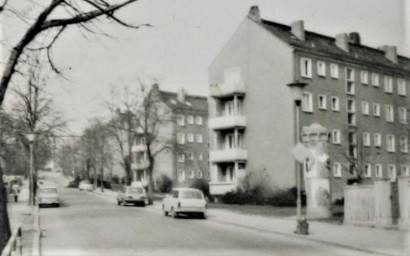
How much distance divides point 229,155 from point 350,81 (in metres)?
12.7

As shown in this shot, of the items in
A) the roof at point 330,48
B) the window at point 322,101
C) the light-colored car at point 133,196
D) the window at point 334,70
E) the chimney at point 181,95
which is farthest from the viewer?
the chimney at point 181,95

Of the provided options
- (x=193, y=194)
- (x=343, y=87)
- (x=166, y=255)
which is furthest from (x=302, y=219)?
(x=343, y=87)

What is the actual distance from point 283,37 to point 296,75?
4.10 meters

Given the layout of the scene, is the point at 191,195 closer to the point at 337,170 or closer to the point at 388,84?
the point at 337,170

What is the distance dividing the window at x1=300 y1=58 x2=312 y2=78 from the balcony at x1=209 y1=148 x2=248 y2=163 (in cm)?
813

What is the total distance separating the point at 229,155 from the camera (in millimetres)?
48469

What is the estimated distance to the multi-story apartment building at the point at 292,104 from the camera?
45.3 meters

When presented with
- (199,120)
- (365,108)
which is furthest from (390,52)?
(199,120)

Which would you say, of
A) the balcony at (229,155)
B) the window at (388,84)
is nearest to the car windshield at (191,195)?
the balcony at (229,155)

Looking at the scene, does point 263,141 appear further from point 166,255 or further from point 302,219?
point 166,255

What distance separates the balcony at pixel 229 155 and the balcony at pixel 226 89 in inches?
187

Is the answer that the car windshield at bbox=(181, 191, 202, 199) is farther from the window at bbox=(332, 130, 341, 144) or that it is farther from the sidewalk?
the window at bbox=(332, 130, 341, 144)

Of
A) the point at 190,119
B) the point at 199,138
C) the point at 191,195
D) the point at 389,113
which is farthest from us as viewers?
the point at 199,138

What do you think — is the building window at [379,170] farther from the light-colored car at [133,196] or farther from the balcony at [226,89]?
the light-colored car at [133,196]
